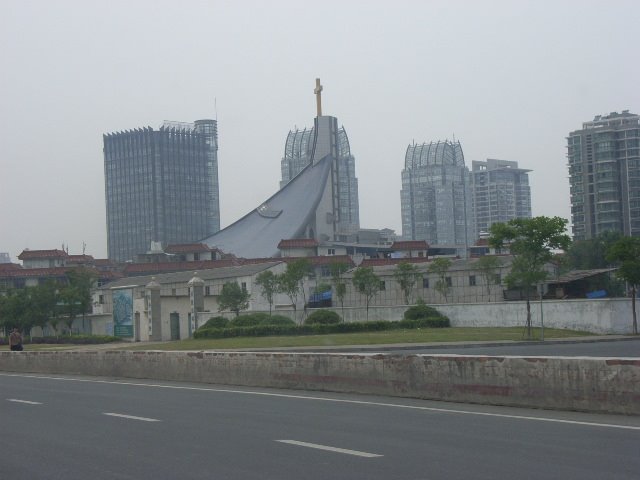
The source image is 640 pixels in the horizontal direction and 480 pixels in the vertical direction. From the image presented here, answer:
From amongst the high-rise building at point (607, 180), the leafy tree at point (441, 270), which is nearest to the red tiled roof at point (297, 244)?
the leafy tree at point (441, 270)

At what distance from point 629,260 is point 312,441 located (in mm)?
44009

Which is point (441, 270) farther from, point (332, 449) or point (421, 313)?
point (332, 449)

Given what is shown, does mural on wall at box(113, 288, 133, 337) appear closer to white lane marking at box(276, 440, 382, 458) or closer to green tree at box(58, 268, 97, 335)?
green tree at box(58, 268, 97, 335)

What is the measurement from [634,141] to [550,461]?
504 ft

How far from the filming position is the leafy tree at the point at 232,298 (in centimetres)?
6931

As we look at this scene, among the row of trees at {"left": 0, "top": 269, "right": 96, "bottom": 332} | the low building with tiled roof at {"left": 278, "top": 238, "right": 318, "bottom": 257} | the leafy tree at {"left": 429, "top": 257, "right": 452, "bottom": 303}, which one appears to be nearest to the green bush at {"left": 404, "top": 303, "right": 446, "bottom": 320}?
the leafy tree at {"left": 429, "top": 257, "right": 452, "bottom": 303}

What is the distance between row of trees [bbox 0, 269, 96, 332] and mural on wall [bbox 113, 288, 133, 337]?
7.73 metres

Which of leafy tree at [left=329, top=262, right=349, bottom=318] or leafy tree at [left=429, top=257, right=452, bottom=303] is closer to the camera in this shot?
leafy tree at [left=429, top=257, right=452, bottom=303]

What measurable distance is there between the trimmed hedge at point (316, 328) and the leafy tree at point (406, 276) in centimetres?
1594

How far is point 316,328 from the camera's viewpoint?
57.6m

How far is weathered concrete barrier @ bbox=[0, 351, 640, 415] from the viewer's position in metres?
14.8

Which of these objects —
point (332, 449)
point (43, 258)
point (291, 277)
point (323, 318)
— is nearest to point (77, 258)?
point (43, 258)

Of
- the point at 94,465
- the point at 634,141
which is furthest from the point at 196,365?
the point at 634,141

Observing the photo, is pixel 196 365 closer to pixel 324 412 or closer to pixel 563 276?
pixel 324 412
